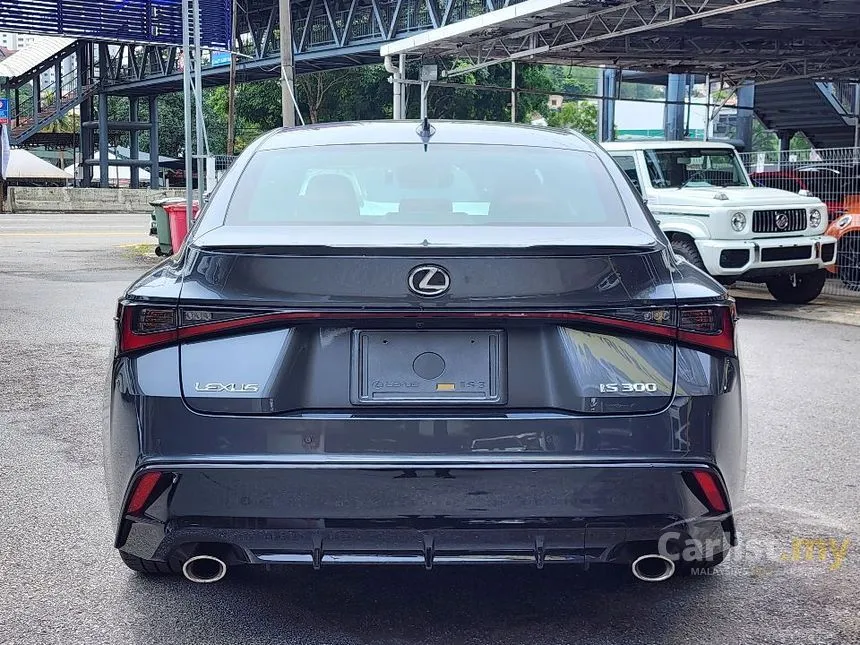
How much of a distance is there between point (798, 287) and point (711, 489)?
11.1m

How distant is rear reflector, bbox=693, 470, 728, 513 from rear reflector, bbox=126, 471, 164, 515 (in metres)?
1.50

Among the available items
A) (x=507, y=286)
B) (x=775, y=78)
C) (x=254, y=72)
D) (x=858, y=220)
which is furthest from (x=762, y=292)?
(x=254, y=72)

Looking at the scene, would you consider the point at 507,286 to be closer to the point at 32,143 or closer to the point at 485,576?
the point at 485,576

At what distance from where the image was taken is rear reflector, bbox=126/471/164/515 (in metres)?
3.06

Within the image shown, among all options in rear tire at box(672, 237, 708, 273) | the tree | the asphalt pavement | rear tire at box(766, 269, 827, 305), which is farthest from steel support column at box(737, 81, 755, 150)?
the tree

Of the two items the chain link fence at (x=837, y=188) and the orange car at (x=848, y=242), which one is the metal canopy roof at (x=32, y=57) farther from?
the orange car at (x=848, y=242)

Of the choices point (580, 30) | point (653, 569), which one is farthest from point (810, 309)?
point (653, 569)

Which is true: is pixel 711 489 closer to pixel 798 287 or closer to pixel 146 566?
pixel 146 566

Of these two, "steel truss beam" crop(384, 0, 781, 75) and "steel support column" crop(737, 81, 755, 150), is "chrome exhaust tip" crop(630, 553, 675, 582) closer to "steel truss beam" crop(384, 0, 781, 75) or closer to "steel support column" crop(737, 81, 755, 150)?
"steel truss beam" crop(384, 0, 781, 75)

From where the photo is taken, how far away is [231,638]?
3473 millimetres

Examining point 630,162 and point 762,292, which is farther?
point 762,292

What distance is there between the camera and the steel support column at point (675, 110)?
99.7 ft

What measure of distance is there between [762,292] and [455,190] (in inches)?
469

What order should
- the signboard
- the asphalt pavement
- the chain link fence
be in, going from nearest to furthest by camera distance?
the asphalt pavement < the chain link fence < the signboard
